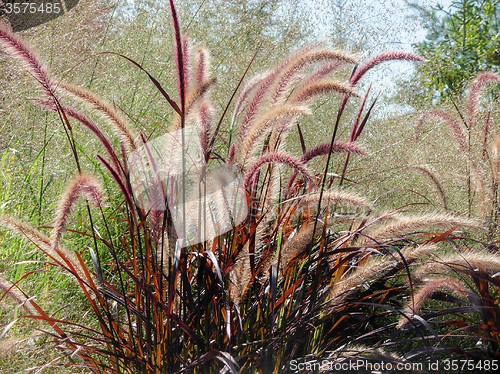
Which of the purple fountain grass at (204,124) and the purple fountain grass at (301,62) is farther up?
the purple fountain grass at (301,62)

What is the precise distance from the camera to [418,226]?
1.09 meters

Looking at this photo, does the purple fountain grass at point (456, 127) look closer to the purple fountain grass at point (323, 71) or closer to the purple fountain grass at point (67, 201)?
the purple fountain grass at point (323, 71)

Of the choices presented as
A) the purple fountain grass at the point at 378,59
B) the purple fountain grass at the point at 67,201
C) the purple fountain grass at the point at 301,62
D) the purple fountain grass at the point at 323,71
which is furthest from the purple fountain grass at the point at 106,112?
the purple fountain grass at the point at 378,59

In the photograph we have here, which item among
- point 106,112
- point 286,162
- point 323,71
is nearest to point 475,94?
point 323,71

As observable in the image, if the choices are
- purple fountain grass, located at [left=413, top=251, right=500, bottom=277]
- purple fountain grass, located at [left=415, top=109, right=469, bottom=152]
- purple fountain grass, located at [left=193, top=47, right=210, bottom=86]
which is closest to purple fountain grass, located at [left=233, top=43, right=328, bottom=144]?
purple fountain grass, located at [left=193, top=47, right=210, bottom=86]

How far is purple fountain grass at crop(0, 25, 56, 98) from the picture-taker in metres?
1.00

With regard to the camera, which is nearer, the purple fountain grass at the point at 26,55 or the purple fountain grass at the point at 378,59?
the purple fountain grass at the point at 26,55

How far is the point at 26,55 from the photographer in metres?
1.01

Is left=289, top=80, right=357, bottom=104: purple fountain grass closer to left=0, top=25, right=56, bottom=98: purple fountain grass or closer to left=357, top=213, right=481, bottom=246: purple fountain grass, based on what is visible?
left=357, top=213, right=481, bottom=246: purple fountain grass

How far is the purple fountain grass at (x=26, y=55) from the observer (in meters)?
1.00

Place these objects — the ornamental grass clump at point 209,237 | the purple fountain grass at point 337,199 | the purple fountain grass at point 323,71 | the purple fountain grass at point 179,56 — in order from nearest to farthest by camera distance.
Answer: the purple fountain grass at point 179,56 → the ornamental grass clump at point 209,237 → the purple fountain grass at point 337,199 → the purple fountain grass at point 323,71

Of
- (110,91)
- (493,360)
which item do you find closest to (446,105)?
(493,360)

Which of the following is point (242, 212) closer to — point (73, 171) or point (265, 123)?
point (265, 123)

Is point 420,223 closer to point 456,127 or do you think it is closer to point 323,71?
point 323,71
